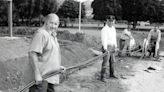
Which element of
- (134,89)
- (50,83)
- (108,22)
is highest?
(108,22)

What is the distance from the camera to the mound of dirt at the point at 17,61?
261 inches

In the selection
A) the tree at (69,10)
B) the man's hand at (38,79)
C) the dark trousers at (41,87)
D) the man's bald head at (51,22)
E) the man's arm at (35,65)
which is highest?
the tree at (69,10)

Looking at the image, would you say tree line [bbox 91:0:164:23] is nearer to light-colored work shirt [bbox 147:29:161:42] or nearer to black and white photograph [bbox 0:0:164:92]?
black and white photograph [bbox 0:0:164:92]

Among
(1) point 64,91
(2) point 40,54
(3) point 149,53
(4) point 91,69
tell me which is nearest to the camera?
(2) point 40,54

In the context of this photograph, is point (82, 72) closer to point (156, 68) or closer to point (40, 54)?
point (156, 68)

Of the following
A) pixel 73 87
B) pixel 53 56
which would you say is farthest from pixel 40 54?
pixel 73 87

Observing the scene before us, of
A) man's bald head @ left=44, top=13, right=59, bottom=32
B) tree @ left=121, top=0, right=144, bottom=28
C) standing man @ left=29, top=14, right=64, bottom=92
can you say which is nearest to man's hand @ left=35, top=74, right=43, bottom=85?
standing man @ left=29, top=14, right=64, bottom=92

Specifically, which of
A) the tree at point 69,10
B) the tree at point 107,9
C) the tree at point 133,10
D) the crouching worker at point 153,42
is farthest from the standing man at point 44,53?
the tree at point 69,10

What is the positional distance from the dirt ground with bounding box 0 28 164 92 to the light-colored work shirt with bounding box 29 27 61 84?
0.74 feet

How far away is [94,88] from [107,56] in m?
1.05

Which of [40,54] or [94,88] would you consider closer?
[40,54]

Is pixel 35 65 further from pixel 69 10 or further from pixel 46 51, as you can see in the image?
pixel 69 10

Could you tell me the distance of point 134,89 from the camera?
7.24 m

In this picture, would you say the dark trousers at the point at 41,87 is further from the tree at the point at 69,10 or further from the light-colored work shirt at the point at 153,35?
the tree at the point at 69,10
